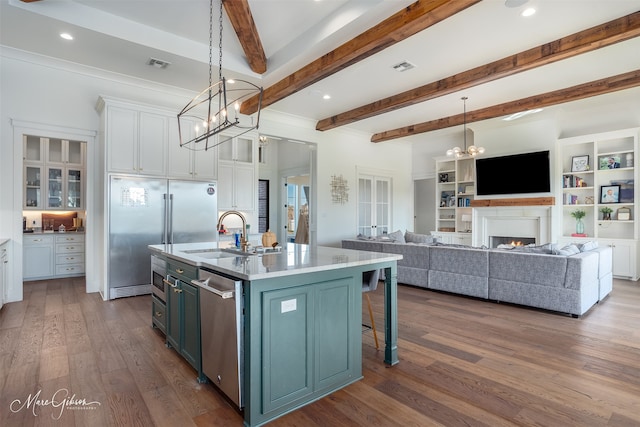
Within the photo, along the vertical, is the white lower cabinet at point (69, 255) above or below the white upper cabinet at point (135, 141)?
below

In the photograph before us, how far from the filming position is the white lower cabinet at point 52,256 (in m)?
5.67

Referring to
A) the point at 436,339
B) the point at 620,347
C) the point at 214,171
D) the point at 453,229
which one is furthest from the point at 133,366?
the point at 453,229

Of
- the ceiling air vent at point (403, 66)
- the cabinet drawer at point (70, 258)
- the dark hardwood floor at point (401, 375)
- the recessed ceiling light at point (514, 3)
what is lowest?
the dark hardwood floor at point (401, 375)

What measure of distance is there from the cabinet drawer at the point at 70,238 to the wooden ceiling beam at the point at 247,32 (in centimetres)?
440

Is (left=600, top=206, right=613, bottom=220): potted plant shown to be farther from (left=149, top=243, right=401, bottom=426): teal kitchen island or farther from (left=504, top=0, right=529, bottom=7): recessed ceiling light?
(left=149, top=243, right=401, bottom=426): teal kitchen island

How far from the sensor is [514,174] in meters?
7.14

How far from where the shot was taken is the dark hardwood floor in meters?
1.99

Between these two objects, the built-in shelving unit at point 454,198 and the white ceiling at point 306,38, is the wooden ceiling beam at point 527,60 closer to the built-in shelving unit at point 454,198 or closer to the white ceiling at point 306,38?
the white ceiling at point 306,38

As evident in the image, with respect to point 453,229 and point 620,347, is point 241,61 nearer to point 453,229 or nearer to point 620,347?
point 620,347

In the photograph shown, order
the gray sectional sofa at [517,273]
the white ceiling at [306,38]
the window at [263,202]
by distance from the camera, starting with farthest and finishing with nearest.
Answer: the window at [263,202]
the gray sectional sofa at [517,273]
the white ceiling at [306,38]

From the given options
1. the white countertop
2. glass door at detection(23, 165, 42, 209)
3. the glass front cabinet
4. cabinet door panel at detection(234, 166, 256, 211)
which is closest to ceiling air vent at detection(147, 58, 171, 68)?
cabinet door panel at detection(234, 166, 256, 211)

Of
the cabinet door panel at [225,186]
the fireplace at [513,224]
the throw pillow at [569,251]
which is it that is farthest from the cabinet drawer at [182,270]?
the fireplace at [513,224]

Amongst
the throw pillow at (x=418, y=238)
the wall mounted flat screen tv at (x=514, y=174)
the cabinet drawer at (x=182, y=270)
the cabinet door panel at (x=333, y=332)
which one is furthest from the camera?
the wall mounted flat screen tv at (x=514, y=174)

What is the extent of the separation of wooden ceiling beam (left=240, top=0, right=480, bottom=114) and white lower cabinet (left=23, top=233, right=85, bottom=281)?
4530 mm
